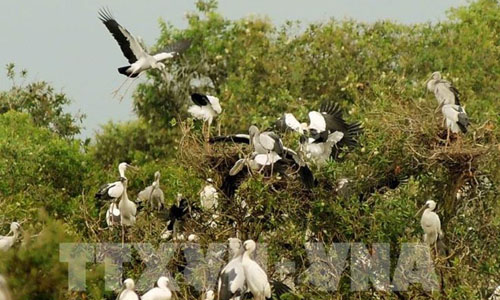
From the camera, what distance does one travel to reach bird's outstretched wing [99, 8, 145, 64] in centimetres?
1582

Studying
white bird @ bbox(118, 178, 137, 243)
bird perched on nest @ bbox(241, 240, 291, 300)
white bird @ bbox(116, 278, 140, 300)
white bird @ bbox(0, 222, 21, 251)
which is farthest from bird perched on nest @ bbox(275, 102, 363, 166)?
white bird @ bbox(0, 222, 21, 251)

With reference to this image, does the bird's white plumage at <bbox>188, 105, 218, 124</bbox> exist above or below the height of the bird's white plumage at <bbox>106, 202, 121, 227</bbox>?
above

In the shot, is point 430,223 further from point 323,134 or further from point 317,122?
point 317,122

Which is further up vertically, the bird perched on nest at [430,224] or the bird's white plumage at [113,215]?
the bird perched on nest at [430,224]

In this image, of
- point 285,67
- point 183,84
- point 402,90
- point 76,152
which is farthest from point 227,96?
point 402,90

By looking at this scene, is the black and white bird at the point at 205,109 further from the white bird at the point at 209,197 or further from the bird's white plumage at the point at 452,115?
the bird's white plumage at the point at 452,115

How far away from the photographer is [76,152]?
1981cm

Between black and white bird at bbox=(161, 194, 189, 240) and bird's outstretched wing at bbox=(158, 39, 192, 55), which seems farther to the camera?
→ bird's outstretched wing at bbox=(158, 39, 192, 55)

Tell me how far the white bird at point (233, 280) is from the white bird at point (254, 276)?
0.12 ft

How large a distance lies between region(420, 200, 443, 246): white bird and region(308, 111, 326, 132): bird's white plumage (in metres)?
1.41

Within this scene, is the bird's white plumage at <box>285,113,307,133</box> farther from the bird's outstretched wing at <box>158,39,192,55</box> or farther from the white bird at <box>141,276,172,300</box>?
the bird's outstretched wing at <box>158,39,192,55</box>

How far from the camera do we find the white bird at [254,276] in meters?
11.4

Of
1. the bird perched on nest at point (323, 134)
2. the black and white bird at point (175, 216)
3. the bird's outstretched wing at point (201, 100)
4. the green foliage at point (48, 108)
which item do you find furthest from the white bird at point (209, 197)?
the green foliage at point (48, 108)

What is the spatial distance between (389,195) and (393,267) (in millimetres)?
612
